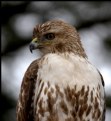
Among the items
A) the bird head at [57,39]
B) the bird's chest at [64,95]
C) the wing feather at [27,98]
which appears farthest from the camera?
the bird head at [57,39]

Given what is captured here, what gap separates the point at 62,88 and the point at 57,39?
2.62 ft

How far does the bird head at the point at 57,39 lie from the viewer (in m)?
11.7

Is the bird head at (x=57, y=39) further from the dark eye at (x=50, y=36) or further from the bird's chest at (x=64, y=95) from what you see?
the bird's chest at (x=64, y=95)

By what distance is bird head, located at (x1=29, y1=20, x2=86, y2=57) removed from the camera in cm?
1173

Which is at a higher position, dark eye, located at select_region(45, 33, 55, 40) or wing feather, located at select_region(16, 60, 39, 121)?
dark eye, located at select_region(45, 33, 55, 40)

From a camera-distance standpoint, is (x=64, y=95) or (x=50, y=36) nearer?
(x=64, y=95)

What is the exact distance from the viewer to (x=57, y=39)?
1180cm

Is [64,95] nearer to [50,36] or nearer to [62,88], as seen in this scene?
[62,88]

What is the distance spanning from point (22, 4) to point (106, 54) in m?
2.93

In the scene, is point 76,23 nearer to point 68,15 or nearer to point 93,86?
point 68,15

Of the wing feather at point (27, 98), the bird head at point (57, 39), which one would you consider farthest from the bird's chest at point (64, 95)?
the bird head at point (57, 39)

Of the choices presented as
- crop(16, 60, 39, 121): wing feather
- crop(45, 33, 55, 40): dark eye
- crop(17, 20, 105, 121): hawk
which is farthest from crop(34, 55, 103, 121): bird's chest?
crop(45, 33, 55, 40): dark eye

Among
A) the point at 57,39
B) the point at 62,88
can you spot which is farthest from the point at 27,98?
the point at 57,39

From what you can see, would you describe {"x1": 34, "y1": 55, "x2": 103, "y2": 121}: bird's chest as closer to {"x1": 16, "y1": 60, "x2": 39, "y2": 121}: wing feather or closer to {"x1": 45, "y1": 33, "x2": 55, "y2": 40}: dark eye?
{"x1": 16, "y1": 60, "x2": 39, "y2": 121}: wing feather
